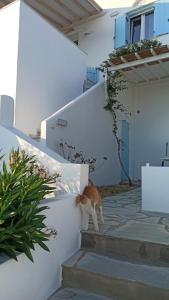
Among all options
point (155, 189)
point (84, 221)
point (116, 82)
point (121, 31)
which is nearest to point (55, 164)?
point (84, 221)

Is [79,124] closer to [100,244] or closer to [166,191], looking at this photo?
[166,191]

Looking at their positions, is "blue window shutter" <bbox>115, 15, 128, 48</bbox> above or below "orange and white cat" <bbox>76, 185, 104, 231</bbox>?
above

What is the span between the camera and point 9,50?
8.52 m

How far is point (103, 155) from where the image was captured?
10844 millimetres

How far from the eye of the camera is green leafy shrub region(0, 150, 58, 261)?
2834 millimetres

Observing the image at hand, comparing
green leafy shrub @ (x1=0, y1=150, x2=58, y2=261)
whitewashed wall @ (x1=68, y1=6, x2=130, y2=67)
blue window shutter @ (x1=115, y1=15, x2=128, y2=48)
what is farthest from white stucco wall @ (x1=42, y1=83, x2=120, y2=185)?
green leafy shrub @ (x1=0, y1=150, x2=58, y2=261)

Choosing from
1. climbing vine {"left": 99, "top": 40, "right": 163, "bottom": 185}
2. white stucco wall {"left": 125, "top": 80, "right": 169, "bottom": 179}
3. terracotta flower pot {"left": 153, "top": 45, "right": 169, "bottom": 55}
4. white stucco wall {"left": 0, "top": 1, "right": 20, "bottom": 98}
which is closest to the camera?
white stucco wall {"left": 0, "top": 1, "right": 20, "bottom": 98}

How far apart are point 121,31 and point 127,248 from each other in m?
10.9

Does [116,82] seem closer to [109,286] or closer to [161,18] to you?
[161,18]

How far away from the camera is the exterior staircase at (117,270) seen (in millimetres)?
3309

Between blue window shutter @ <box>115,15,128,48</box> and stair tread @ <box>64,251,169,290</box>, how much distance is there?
1066 centimetres

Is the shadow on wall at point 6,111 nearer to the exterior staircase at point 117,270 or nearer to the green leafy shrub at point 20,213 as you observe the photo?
the green leafy shrub at point 20,213

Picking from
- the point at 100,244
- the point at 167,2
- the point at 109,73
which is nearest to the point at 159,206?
the point at 100,244

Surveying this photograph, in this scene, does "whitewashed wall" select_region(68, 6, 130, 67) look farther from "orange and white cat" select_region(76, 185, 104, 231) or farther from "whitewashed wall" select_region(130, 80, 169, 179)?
"orange and white cat" select_region(76, 185, 104, 231)
